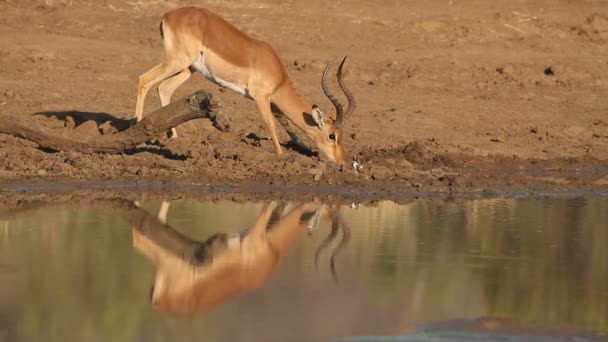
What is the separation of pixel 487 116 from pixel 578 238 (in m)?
6.15

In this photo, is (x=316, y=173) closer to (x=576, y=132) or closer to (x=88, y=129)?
(x=88, y=129)

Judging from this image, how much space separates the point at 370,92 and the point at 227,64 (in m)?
3.21

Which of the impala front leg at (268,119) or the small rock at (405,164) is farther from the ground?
the impala front leg at (268,119)

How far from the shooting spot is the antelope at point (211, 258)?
6.74 m

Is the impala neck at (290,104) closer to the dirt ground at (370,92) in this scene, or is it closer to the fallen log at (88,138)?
the dirt ground at (370,92)

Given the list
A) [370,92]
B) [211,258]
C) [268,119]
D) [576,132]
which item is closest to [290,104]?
[268,119]

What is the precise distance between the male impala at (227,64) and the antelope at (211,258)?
317 cm

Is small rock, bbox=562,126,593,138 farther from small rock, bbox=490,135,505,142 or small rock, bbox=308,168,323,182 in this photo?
small rock, bbox=308,168,323,182

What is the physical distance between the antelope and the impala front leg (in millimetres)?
2518

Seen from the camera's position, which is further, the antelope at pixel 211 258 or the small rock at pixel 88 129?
the small rock at pixel 88 129

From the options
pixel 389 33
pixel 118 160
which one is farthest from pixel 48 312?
pixel 389 33

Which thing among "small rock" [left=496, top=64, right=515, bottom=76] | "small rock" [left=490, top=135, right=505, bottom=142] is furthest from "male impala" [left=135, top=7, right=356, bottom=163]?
"small rock" [left=496, top=64, right=515, bottom=76]

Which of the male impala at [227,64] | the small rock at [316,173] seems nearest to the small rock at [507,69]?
the male impala at [227,64]

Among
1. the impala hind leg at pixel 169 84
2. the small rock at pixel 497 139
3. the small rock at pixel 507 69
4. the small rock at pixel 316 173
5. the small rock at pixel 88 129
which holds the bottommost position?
the small rock at pixel 316 173
